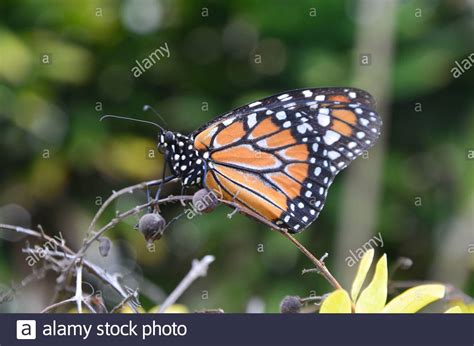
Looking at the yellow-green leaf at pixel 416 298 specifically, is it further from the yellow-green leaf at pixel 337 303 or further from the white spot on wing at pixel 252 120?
the white spot on wing at pixel 252 120

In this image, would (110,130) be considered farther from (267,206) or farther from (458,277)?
(267,206)

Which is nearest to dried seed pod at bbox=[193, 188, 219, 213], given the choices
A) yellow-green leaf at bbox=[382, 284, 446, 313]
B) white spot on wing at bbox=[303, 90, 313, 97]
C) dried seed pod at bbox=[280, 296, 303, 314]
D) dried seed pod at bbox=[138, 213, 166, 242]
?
dried seed pod at bbox=[138, 213, 166, 242]

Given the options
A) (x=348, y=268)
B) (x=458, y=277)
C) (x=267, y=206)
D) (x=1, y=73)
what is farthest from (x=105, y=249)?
(x=1, y=73)

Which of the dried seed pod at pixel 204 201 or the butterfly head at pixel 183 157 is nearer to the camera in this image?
the dried seed pod at pixel 204 201

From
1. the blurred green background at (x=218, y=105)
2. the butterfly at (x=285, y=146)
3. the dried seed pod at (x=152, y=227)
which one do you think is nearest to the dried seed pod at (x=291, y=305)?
the dried seed pod at (x=152, y=227)

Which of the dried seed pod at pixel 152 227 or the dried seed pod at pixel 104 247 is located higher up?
the dried seed pod at pixel 152 227

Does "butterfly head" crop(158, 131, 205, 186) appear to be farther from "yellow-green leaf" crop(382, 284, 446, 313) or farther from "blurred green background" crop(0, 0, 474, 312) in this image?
"blurred green background" crop(0, 0, 474, 312)
